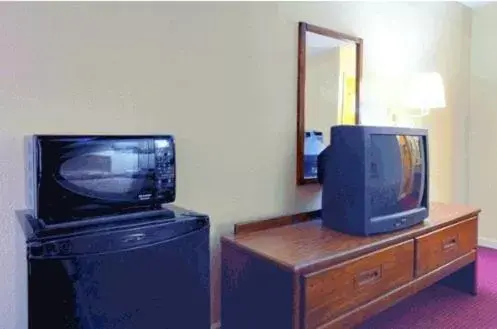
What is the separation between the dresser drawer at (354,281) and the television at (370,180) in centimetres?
13

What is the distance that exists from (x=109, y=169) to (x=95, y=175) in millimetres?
49

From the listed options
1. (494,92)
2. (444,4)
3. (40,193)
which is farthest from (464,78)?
(40,193)

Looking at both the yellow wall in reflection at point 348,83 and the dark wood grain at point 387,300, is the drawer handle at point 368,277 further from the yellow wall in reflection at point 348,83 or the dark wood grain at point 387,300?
the yellow wall in reflection at point 348,83

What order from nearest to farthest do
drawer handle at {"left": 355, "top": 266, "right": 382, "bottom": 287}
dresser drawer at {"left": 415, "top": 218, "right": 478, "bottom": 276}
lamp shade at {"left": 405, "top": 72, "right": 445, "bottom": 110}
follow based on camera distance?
drawer handle at {"left": 355, "top": 266, "right": 382, "bottom": 287} < dresser drawer at {"left": 415, "top": 218, "right": 478, "bottom": 276} < lamp shade at {"left": 405, "top": 72, "right": 445, "bottom": 110}

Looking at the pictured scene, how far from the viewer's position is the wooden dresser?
147cm

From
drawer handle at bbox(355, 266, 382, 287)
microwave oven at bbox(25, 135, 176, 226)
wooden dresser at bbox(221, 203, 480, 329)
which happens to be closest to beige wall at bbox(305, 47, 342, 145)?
wooden dresser at bbox(221, 203, 480, 329)

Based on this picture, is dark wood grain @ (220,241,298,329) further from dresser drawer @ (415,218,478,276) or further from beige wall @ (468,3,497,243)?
beige wall @ (468,3,497,243)

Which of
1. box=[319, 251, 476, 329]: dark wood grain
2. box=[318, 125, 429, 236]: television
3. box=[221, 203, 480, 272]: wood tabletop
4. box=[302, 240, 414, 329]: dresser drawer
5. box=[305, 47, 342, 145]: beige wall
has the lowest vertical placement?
box=[319, 251, 476, 329]: dark wood grain

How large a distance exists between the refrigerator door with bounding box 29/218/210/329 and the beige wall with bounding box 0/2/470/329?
0.45 metres

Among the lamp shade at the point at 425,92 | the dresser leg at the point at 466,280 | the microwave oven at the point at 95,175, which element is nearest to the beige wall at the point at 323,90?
the lamp shade at the point at 425,92

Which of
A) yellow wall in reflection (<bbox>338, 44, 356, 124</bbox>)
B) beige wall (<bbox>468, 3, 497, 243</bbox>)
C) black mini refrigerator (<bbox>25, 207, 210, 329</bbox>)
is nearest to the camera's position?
black mini refrigerator (<bbox>25, 207, 210, 329</bbox>)

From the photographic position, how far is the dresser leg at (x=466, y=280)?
249 cm

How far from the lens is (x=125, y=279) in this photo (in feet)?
3.71

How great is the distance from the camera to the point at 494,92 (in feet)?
11.4
